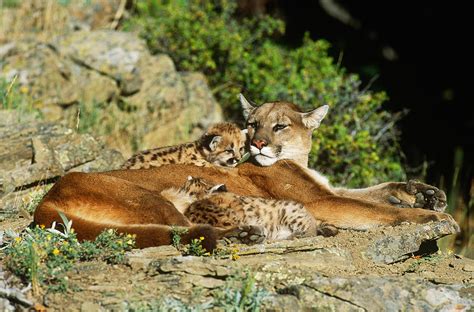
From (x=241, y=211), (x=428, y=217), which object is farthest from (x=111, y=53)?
(x=428, y=217)

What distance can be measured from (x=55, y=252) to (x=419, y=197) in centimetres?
394

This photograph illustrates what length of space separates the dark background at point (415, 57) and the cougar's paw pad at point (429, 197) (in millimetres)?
6555

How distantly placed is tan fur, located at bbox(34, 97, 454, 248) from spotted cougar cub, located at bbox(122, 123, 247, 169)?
0.88 feet

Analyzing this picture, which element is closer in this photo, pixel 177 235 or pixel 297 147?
pixel 177 235

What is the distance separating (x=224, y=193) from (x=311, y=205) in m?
1.07

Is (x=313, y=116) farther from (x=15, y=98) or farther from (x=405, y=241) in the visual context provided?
(x=15, y=98)

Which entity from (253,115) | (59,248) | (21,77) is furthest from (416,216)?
(21,77)

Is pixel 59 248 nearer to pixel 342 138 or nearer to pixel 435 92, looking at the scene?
pixel 342 138

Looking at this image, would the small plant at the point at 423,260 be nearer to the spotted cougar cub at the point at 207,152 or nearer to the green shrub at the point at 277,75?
the spotted cougar cub at the point at 207,152

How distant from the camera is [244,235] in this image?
22.4 feet

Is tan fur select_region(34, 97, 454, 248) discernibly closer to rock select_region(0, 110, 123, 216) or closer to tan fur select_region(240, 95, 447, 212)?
tan fur select_region(240, 95, 447, 212)

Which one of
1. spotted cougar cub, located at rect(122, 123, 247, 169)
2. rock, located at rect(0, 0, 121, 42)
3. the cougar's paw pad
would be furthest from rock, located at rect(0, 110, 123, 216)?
rock, located at rect(0, 0, 121, 42)

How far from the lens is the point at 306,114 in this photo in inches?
374

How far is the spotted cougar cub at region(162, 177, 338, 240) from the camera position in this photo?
7141 millimetres
